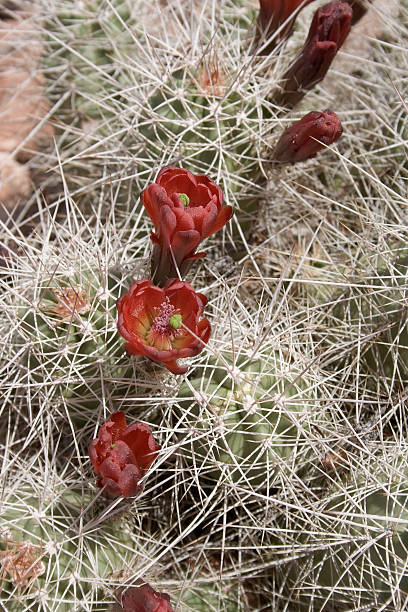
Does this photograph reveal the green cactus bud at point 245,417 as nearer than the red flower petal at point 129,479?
No

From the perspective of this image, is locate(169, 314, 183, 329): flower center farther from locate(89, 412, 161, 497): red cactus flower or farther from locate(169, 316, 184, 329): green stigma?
locate(89, 412, 161, 497): red cactus flower

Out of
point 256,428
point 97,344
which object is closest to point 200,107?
point 97,344

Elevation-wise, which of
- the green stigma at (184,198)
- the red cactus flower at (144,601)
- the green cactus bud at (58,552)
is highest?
the green stigma at (184,198)

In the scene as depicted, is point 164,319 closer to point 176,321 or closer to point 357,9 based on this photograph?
point 176,321

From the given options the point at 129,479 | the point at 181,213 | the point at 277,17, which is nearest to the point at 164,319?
the point at 181,213

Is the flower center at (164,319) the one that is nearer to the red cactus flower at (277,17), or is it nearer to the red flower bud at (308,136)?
the red flower bud at (308,136)

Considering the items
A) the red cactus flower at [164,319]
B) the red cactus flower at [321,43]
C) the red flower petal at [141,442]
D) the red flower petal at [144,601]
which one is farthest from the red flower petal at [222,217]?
the red flower petal at [144,601]

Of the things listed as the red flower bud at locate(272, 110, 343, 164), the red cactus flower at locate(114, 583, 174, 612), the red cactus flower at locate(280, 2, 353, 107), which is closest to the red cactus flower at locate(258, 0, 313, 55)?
the red cactus flower at locate(280, 2, 353, 107)
